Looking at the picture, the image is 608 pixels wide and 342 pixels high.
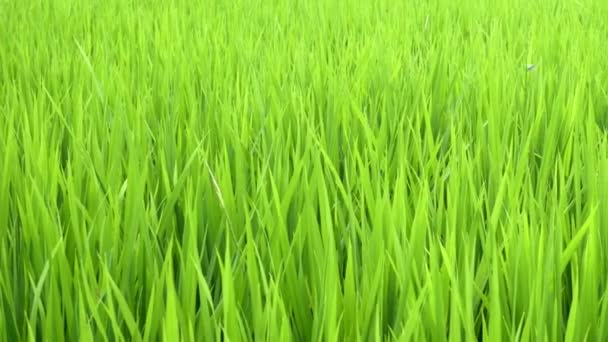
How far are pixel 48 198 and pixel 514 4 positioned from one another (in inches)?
84.1

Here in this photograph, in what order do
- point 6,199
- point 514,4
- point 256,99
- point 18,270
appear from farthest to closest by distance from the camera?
point 514,4
point 256,99
point 6,199
point 18,270

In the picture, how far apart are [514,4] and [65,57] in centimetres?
150

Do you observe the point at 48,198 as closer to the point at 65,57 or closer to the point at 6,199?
the point at 6,199

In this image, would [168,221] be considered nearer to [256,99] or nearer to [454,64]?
[256,99]

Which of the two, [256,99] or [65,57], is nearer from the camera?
[256,99]

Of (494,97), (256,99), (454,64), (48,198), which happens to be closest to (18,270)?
(48,198)

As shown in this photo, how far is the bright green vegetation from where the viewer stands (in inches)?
23.5

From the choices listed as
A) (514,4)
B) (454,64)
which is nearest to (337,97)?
(454,64)

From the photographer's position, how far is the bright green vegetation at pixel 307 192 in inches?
23.5

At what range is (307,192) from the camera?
29.2 inches

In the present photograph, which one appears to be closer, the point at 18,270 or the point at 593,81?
the point at 18,270

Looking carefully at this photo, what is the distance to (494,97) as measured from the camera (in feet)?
4.17

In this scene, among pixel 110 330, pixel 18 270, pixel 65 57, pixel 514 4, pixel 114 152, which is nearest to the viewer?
pixel 110 330

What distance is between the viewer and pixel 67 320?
631mm
